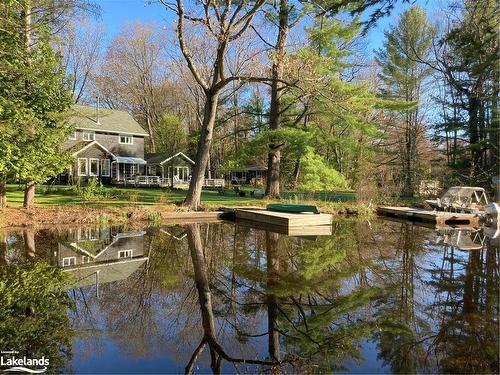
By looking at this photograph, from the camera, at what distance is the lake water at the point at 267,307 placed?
4.34 m

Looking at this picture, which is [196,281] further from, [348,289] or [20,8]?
[20,8]

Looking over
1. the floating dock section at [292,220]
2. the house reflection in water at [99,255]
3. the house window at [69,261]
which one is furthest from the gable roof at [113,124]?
the house window at [69,261]

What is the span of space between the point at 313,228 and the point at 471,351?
9662mm

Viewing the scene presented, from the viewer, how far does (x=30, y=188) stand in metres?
15.5

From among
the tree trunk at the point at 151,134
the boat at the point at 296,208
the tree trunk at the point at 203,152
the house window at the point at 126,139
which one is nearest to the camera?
the boat at the point at 296,208

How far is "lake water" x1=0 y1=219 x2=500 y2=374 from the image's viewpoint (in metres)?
4.34

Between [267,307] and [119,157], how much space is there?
32731 millimetres

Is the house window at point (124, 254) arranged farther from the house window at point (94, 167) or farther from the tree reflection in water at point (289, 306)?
the house window at point (94, 167)

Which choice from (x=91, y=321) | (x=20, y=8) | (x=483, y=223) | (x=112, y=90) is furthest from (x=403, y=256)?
(x=112, y=90)

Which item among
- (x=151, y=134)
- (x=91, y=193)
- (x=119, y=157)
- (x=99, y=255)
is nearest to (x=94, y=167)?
(x=119, y=157)

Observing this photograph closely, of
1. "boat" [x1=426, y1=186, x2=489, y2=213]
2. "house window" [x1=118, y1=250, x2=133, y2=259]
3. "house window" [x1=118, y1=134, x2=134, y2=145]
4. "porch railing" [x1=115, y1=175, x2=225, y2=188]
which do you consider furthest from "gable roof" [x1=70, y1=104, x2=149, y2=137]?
"house window" [x1=118, y1=250, x2=133, y2=259]

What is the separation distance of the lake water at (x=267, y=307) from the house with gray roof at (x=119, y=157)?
2409 centimetres

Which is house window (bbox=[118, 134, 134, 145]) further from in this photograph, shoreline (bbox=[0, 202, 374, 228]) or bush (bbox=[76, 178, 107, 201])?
shoreline (bbox=[0, 202, 374, 228])

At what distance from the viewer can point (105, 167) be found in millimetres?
35688
